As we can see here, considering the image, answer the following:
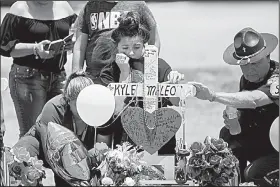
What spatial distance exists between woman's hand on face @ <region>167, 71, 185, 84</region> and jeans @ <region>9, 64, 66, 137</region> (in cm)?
53

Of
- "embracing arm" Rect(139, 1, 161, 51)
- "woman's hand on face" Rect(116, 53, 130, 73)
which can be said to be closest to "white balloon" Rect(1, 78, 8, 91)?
"woman's hand on face" Rect(116, 53, 130, 73)

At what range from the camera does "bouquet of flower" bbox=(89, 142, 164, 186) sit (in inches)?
110

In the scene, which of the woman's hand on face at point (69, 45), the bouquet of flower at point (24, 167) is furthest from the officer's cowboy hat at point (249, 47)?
the bouquet of flower at point (24, 167)

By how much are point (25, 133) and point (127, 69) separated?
0.61m

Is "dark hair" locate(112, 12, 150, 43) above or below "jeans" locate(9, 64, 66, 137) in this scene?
above

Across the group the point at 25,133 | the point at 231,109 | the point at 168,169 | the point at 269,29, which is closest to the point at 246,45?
the point at 269,29

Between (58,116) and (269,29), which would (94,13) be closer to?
(58,116)

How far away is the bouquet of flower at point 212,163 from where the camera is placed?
281 cm

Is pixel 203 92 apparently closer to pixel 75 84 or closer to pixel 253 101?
pixel 253 101

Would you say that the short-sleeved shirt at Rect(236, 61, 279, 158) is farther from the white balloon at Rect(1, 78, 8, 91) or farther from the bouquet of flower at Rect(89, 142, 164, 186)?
the white balloon at Rect(1, 78, 8, 91)

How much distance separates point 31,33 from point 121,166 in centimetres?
78

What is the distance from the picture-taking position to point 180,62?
2859 millimetres

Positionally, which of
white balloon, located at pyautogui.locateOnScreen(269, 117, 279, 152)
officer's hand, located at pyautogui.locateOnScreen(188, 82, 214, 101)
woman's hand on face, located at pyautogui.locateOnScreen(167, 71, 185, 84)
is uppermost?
woman's hand on face, located at pyautogui.locateOnScreen(167, 71, 185, 84)

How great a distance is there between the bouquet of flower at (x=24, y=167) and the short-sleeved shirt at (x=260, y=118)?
3.31ft
